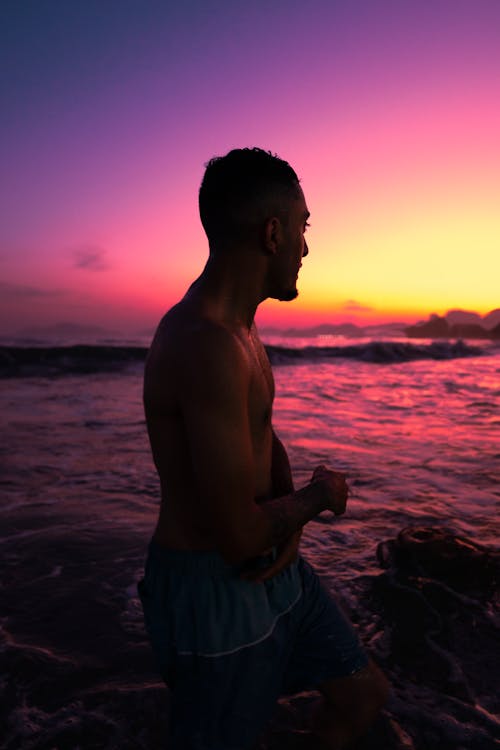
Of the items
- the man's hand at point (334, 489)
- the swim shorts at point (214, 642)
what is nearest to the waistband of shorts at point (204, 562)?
the swim shorts at point (214, 642)

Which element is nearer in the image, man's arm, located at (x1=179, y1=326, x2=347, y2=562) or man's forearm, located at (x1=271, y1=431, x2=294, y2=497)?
man's arm, located at (x1=179, y1=326, x2=347, y2=562)

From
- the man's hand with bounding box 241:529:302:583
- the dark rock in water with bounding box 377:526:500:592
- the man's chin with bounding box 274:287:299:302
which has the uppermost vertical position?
the man's chin with bounding box 274:287:299:302

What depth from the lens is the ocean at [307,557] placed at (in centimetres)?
264

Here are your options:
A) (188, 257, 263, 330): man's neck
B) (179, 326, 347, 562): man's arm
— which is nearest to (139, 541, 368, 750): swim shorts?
(179, 326, 347, 562): man's arm

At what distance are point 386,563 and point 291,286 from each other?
3023mm

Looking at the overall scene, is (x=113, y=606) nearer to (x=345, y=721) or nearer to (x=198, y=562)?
(x=345, y=721)

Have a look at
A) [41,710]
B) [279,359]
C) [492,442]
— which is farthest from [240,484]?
[279,359]

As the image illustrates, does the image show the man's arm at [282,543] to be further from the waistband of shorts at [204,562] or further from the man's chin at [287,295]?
the man's chin at [287,295]

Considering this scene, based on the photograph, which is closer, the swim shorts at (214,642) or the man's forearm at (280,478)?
the swim shorts at (214,642)

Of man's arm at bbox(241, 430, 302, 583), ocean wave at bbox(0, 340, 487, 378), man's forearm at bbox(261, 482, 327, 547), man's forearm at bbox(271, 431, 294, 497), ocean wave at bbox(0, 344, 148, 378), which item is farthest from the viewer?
ocean wave at bbox(0, 340, 487, 378)

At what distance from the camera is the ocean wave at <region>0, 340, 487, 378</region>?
67.2 ft

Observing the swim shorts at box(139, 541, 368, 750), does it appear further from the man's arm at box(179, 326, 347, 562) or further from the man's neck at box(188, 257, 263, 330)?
the man's neck at box(188, 257, 263, 330)

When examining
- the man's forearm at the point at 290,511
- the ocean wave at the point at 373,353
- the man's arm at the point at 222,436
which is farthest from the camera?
the ocean wave at the point at 373,353

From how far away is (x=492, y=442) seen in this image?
27.8ft
